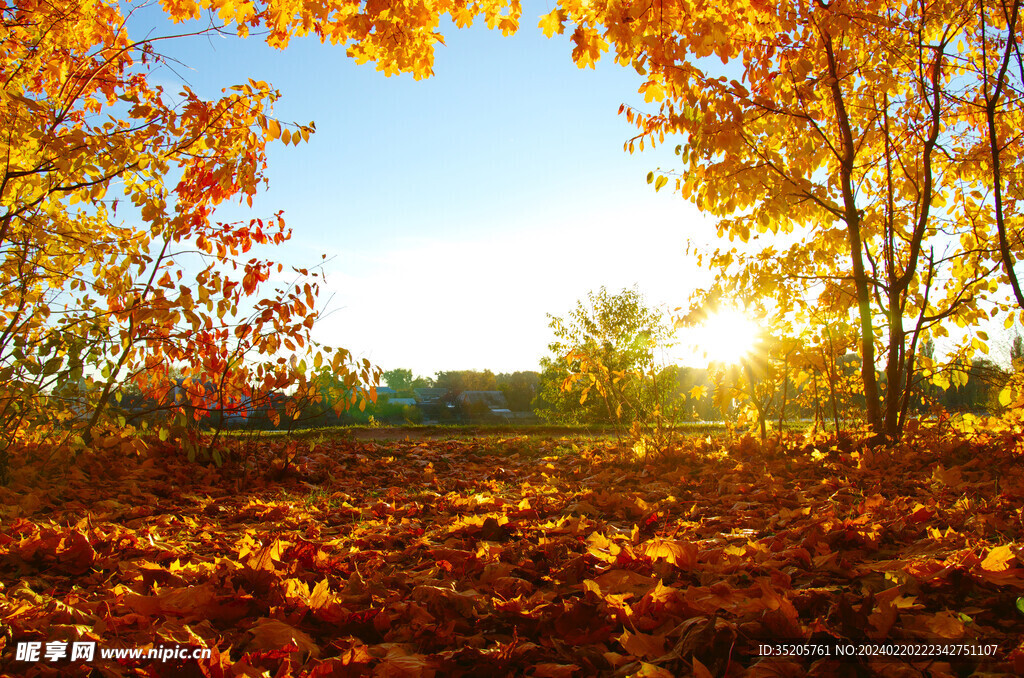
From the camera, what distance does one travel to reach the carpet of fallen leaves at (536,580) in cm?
131

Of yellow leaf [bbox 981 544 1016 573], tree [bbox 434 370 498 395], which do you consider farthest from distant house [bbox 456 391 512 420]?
yellow leaf [bbox 981 544 1016 573]

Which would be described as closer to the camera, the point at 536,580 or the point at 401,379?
the point at 536,580

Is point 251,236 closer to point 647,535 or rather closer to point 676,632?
point 647,535

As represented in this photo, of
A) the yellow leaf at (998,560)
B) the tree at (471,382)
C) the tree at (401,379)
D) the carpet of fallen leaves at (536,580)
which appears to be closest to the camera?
the carpet of fallen leaves at (536,580)

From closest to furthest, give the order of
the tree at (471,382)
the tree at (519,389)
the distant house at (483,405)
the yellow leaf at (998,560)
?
the yellow leaf at (998,560), the distant house at (483,405), the tree at (519,389), the tree at (471,382)

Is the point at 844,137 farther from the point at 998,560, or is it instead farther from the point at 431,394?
the point at 431,394

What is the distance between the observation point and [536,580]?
189 centimetres

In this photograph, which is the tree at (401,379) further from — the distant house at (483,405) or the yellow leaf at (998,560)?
the yellow leaf at (998,560)

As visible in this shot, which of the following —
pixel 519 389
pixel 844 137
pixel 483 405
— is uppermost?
pixel 844 137

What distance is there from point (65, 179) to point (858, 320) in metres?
5.96

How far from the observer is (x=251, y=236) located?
3.94 meters

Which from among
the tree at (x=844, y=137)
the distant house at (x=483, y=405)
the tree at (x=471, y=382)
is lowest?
the distant house at (x=483, y=405)

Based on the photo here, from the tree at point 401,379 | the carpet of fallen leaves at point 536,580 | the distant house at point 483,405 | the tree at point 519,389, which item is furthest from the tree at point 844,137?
the tree at point 401,379

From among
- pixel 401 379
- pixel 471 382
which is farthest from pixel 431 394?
pixel 401 379
